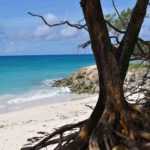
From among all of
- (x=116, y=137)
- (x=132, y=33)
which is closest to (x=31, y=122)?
(x=132, y=33)

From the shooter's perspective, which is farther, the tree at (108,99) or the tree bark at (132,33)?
the tree bark at (132,33)

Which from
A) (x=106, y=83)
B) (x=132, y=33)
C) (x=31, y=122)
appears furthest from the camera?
(x=31, y=122)

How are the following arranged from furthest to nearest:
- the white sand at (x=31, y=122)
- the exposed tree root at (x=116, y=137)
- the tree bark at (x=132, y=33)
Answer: the white sand at (x=31, y=122) < the tree bark at (x=132, y=33) < the exposed tree root at (x=116, y=137)

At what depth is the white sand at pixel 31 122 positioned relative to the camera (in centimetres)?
1120

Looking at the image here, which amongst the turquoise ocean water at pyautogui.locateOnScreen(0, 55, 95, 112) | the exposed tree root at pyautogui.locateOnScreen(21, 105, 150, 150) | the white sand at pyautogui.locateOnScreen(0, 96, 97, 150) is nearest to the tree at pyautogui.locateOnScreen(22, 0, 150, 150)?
the exposed tree root at pyautogui.locateOnScreen(21, 105, 150, 150)

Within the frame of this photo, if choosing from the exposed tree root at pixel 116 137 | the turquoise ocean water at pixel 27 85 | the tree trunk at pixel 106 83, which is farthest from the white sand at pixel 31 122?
the tree trunk at pixel 106 83

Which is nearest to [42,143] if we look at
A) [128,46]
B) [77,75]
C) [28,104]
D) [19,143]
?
[128,46]

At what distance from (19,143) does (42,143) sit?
4836 millimetres

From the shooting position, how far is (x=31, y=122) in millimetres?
15117

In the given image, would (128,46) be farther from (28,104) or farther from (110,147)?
(28,104)

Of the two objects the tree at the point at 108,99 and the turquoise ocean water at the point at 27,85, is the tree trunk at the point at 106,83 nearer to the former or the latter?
the tree at the point at 108,99

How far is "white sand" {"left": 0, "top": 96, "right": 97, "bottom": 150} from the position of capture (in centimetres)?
1120

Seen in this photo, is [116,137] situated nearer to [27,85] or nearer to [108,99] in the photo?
[108,99]

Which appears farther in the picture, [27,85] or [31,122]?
[27,85]
